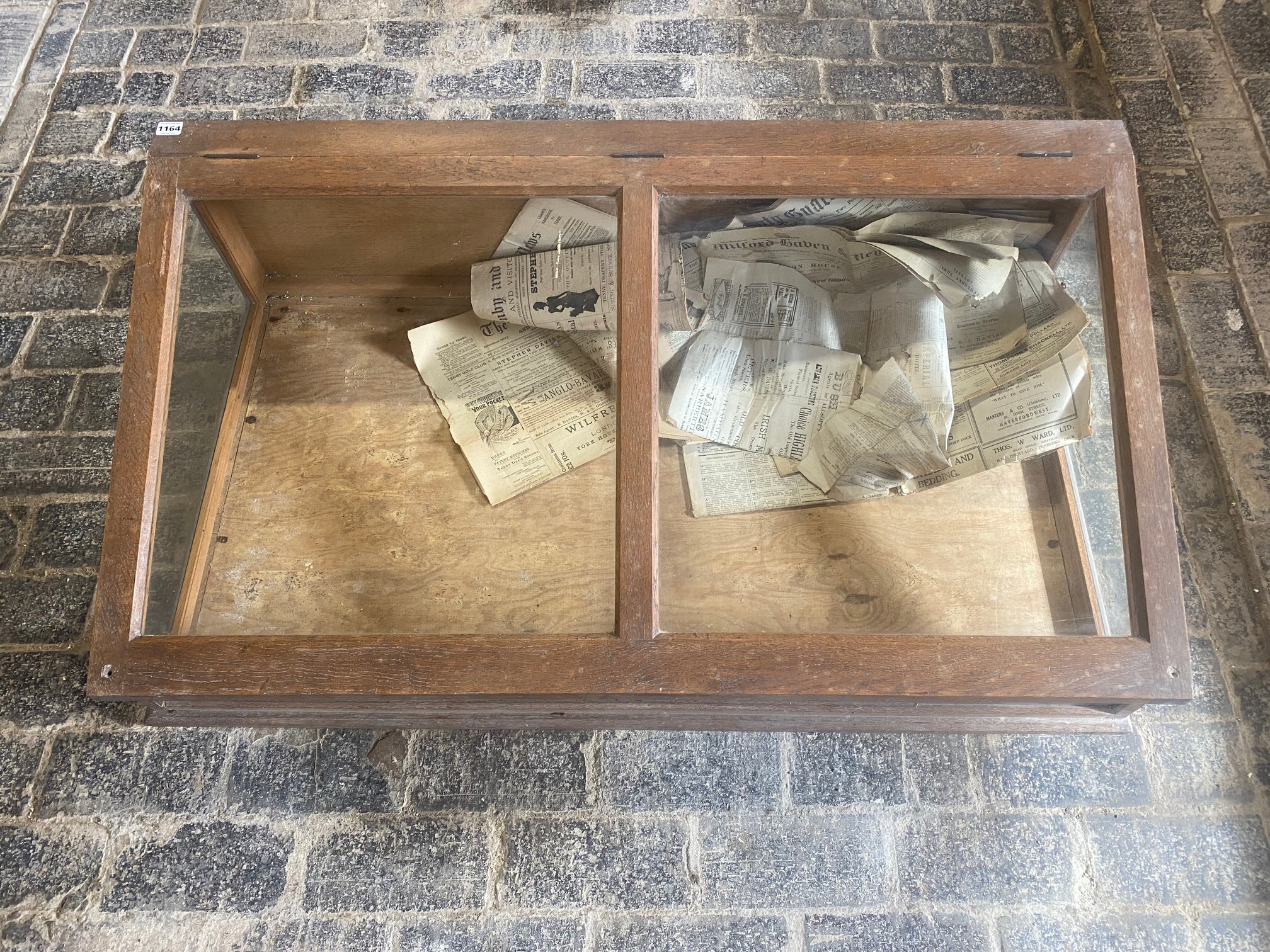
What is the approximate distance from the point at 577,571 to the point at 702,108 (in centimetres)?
142

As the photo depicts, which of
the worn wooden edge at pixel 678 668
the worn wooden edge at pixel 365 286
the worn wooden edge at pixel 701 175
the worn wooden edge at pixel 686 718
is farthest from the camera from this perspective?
the worn wooden edge at pixel 365 286

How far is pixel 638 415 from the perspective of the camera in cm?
135

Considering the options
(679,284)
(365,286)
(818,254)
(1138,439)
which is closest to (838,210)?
(818,254)

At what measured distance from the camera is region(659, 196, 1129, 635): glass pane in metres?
1.45

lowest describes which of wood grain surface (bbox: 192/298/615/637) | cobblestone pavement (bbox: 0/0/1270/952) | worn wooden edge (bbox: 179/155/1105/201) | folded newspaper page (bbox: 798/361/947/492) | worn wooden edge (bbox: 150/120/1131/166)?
cobblestone pavement (bbox: 0/0/1270/952)

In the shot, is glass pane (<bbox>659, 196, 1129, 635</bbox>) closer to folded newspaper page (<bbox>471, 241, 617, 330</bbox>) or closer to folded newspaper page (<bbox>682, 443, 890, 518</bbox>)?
folded newspaper page (<bbox>682, 443, 890, 518</bbox>)

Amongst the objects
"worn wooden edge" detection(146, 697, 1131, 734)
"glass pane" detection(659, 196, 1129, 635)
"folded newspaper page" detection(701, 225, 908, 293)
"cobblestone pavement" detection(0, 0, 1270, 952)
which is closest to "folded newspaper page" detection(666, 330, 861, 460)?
"glass pane" detection(659, 196, 1129, 635)

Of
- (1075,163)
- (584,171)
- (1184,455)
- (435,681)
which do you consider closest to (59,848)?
(435,681)

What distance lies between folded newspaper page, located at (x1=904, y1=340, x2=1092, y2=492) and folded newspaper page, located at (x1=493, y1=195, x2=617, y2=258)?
72cm

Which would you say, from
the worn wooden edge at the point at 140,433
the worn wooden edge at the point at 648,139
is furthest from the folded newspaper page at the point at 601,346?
the worn wooden edge at the point at 140,433

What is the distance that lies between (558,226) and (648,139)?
0.22 m

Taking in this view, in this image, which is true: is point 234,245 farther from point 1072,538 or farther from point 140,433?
point 1072,538

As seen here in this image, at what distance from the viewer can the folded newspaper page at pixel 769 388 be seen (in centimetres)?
153

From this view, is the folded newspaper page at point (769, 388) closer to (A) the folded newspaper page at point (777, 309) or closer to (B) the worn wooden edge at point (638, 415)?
(A) the folded newspaper page at point (777, 309)
